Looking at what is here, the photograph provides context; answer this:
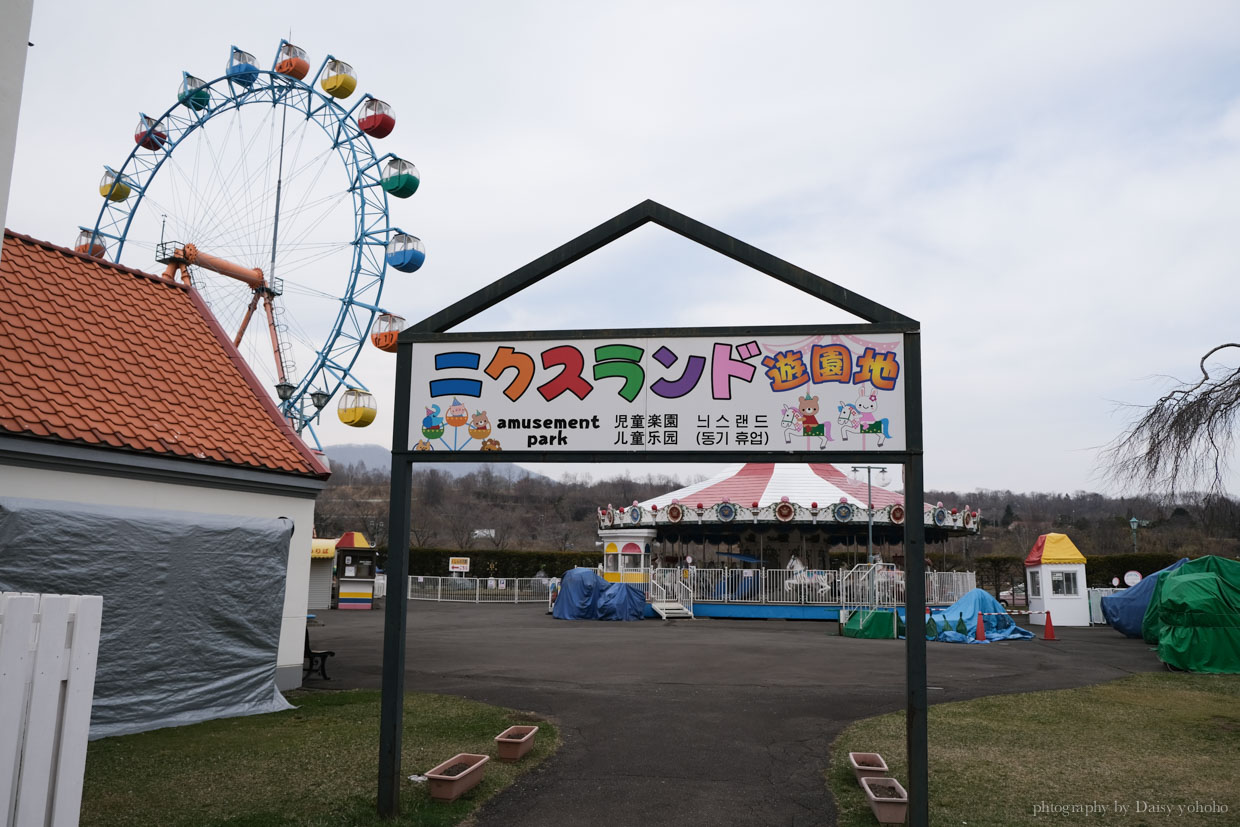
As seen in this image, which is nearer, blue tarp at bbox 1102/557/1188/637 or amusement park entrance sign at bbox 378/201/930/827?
amusement park entrance sign at bbox 378/201/930/827

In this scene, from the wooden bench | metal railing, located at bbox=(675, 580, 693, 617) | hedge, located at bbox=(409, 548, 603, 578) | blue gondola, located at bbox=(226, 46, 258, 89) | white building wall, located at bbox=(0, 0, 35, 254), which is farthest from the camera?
hedge, located at bbox=(409, 548, 603, 578)

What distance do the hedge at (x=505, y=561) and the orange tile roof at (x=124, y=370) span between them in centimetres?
3659

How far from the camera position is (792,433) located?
5.85 m

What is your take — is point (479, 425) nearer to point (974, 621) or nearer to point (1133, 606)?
point (974, 621)

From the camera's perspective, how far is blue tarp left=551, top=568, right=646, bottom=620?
2838 centimetres

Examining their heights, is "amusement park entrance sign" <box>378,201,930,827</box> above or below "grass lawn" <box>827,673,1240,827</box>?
above

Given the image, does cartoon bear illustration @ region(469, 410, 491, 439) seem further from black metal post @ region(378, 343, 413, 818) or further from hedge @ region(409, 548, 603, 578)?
hedge @ region(409, 548, 603, 578)

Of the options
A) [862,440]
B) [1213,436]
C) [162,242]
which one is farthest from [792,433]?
[162,242]

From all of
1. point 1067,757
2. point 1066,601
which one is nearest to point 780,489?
point 1066,601

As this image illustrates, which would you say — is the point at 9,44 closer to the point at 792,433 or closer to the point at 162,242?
the point at 792,433

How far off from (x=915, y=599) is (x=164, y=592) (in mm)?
7749

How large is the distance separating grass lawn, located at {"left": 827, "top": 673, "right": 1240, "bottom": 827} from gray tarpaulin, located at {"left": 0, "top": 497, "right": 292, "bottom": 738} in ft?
21.7

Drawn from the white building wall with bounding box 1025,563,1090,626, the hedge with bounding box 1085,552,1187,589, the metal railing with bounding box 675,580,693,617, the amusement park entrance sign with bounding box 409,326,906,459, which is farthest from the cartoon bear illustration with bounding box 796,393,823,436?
the hedge with bounding box 1085,552,1187,589

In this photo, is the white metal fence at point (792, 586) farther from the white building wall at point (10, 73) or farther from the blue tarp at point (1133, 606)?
the white building wall at point (10, 73)
